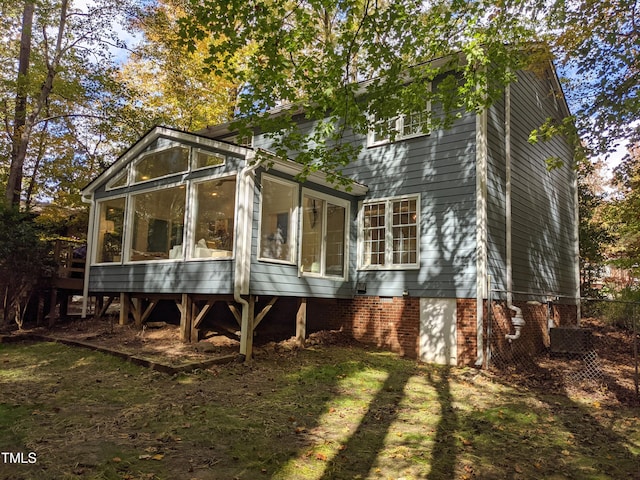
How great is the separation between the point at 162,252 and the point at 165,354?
267 centimetres

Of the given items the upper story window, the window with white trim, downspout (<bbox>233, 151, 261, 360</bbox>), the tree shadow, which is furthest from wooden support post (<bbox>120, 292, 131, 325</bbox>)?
the tree shadow

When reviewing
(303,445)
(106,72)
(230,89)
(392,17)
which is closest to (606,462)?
(303,445)

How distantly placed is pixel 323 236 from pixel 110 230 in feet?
18.7

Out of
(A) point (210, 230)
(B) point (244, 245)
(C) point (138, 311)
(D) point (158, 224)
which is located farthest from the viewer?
(C) point (138, 311)

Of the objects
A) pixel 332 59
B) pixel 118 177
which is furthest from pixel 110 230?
pixel 332 59

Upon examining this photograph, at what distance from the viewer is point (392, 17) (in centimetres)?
682

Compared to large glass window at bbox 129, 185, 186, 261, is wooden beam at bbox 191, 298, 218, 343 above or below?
below

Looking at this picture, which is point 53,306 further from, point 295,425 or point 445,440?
point 445,440

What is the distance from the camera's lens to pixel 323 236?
10352 millimetres

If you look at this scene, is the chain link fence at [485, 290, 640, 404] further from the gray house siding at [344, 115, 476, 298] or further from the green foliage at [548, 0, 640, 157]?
the green foliage at [548, 0, 640, 157]

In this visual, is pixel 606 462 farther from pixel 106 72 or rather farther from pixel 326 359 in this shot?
pixel 106 72

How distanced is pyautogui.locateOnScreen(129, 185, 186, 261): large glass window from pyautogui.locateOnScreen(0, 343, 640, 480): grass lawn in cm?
279

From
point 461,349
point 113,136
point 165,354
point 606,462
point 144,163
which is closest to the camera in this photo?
point 606,462

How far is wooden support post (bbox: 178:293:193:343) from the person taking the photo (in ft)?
31.1
